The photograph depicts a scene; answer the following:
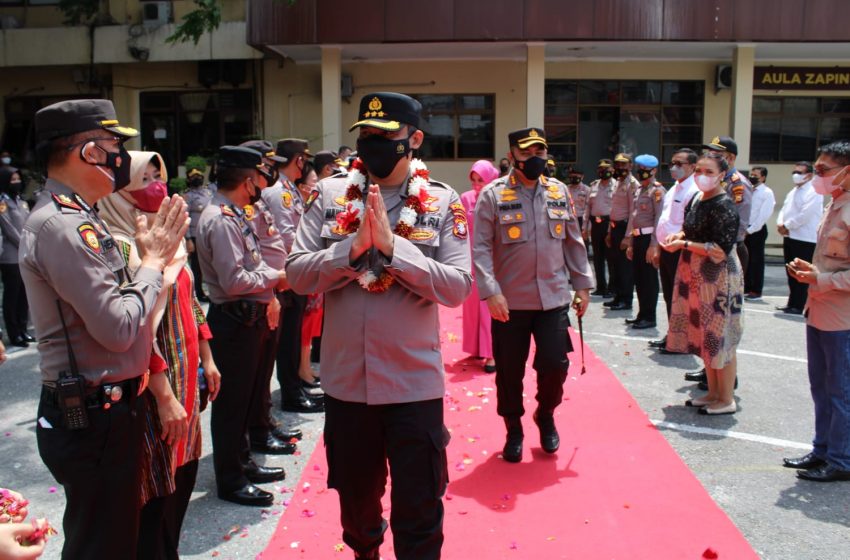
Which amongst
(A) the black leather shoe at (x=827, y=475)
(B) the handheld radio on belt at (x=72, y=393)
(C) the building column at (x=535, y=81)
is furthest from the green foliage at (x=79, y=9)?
(A) the black leather shoe at (x=827, y=475)

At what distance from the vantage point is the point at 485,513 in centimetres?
412

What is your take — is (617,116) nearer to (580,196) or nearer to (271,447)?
(580,196)

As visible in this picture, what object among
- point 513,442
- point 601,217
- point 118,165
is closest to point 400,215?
point 118,165

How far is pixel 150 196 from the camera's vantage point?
10.4ft

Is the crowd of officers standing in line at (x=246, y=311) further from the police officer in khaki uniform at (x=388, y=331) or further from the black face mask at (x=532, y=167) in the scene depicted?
the black face mask at (x=532, y=167)

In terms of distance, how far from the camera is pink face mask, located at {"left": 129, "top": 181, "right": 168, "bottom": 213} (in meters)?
3.12

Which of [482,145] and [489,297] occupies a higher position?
[482,145]

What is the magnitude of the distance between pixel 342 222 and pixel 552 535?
2098 millimetres

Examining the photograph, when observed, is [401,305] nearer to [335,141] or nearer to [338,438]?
[338,438]

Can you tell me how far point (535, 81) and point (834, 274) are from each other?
11476mm

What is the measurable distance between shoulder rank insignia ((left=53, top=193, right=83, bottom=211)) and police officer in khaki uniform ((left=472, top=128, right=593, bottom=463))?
2716mm

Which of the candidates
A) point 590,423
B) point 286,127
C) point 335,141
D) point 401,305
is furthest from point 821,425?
point 286,127

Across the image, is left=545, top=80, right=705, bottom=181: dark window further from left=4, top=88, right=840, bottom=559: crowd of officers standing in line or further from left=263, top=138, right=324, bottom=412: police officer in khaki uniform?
left=4, top=88, right=840, bottom=559: crowd of officers standing in line

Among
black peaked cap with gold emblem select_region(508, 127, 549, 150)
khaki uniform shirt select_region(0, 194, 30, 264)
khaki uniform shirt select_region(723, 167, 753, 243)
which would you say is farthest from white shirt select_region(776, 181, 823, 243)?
khaki uniform shirt select_region(0, 194, 30, 264)
